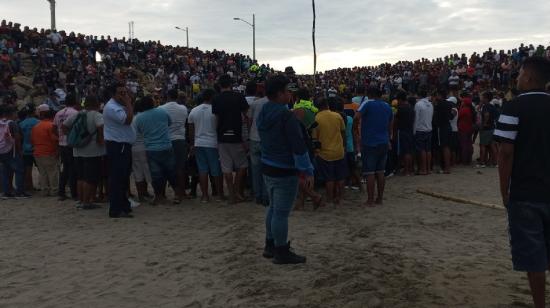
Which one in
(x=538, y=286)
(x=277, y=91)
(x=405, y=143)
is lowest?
(x=538, y=286)

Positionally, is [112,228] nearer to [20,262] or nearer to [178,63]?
[20,262]


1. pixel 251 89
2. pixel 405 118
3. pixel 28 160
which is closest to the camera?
pixel 251 89

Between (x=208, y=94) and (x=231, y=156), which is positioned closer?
(x=231, y=156)

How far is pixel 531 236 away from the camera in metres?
3.75

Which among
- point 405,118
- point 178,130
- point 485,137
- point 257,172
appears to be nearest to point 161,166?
point 178,130

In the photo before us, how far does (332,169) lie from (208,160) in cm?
206

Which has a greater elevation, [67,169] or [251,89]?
[251,89]

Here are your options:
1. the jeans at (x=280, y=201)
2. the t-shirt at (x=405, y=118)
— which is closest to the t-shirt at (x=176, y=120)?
the jeans at (x=280, y=201)

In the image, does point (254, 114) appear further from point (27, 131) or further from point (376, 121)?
point (27, 131)

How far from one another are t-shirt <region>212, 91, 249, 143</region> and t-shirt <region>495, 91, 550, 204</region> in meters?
5.01

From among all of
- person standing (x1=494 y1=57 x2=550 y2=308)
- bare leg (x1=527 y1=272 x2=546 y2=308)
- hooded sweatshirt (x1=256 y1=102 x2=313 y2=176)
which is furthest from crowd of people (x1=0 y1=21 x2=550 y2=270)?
bare leg (x1=527 y1=272 x2=546 y2=308)

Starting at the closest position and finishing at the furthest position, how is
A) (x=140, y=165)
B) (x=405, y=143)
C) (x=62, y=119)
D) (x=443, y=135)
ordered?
(x=140, y=165) < (x=62, y=119) < (x=405, y=143) < (x=443, y=135)

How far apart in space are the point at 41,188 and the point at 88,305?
23.1 ft

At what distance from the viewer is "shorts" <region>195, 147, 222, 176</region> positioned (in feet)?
28.5
